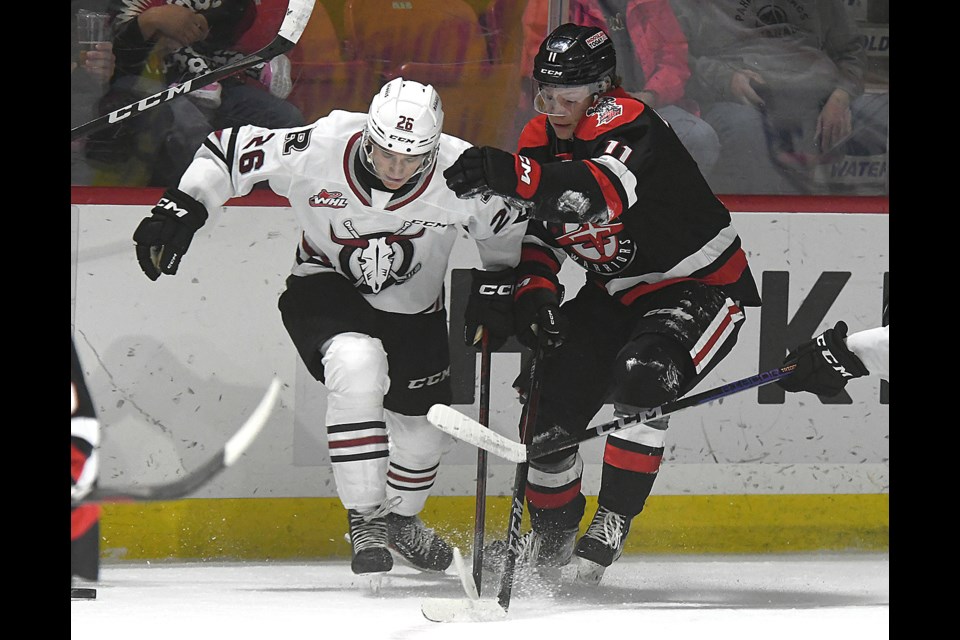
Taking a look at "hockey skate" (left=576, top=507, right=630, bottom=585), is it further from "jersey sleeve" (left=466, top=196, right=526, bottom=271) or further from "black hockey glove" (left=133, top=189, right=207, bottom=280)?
"black hockey glove" (left=133, top=189, right=207, bottom=280)

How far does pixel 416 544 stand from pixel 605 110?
1150 millimetres

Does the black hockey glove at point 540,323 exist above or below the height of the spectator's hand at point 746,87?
below

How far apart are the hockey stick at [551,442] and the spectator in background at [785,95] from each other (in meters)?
0.91

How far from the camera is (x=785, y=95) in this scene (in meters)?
3.60

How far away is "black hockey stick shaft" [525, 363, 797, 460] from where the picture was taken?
2.77 metres

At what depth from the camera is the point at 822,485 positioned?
11.9ft

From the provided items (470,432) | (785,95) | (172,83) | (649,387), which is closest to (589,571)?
(649,387)

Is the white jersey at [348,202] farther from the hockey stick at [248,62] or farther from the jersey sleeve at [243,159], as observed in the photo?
the hockey stick at [248,62]

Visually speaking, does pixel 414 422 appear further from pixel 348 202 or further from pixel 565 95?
pixel 565 95

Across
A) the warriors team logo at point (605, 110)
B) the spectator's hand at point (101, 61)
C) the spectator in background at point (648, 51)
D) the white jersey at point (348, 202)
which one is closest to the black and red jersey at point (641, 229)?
the warriors team logo at point (605, 110)

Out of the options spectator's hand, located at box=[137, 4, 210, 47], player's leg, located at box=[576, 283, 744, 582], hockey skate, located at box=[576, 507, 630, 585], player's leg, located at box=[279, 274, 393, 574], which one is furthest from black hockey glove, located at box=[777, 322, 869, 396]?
spectator's hand, located at box=[137, 4, 210, 47]

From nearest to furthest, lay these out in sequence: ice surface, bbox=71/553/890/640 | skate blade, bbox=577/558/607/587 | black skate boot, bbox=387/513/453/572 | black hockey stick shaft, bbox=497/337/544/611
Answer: ice surface, bbox=71/553/890/640
black hockey stick shaft, bbox=497/337/544/611
skate blade, bbox=577/558/607/587
black skate boot, bbox=387/513/453/572

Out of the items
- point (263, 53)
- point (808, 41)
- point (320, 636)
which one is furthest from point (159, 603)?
point (808, 41)

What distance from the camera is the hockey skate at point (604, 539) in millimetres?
2990
